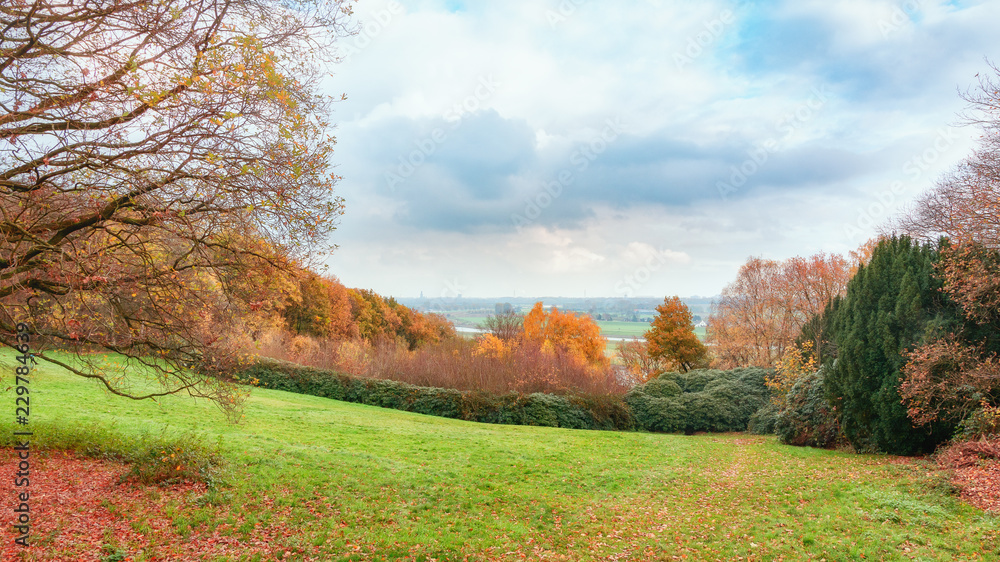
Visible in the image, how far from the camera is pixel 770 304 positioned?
38125mm

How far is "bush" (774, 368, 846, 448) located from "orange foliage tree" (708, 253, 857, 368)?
21.2 metres

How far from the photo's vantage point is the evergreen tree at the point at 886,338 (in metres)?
12.1

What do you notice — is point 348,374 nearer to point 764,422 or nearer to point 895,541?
point 764,422

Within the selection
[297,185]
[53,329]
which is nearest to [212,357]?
[53,329]

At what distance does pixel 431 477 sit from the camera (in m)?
9.82

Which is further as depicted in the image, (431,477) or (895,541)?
(431,477)

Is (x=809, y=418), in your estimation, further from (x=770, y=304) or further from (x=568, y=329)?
(x=568, y=329)

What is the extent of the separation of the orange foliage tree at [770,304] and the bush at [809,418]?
2124cm

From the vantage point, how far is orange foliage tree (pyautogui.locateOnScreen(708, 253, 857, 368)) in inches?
1426

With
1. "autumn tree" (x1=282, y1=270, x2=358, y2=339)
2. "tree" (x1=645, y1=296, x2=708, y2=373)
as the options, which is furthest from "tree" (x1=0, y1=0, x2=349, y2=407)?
"autumn tree" (x1=282, y1=270, x2=358, y2=339)

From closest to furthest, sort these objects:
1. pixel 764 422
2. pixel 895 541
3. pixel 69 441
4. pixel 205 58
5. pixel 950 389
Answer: pixel 205 58, pixel 895 541, pixel 69 441, pixel 950 389, pixel 764 422

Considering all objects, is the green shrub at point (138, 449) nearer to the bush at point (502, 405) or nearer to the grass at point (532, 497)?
the grass at point (532, 497)

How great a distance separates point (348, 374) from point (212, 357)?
1819 cm

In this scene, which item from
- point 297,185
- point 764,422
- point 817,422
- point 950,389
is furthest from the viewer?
point 764,422
